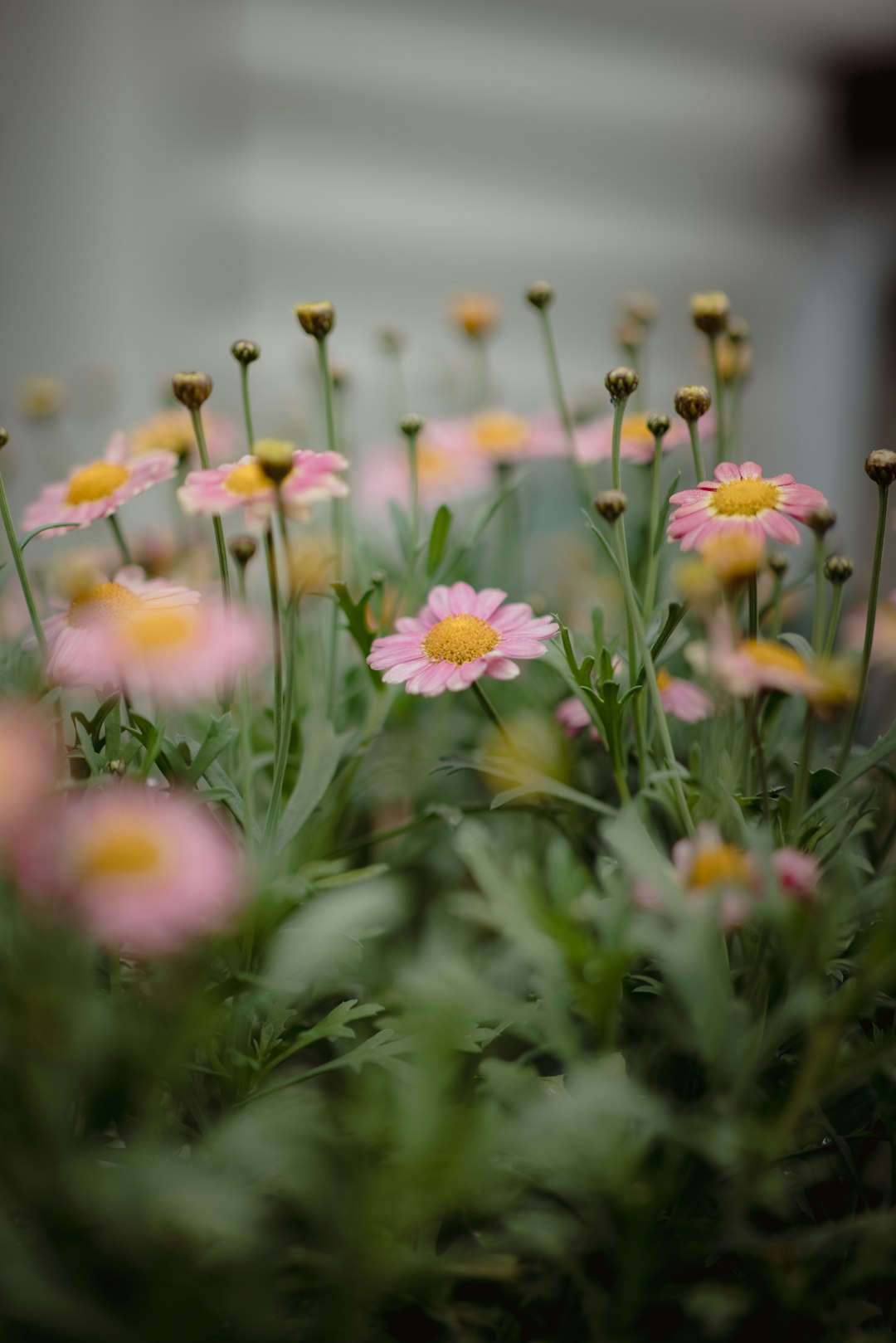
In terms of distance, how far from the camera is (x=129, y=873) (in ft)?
0.72

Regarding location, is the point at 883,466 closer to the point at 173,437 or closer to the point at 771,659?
the point at 771,659

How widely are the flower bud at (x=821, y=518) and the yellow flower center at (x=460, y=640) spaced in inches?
4.4

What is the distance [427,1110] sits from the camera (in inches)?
8.8

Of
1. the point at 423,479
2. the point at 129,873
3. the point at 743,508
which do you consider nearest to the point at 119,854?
the point at 129,873

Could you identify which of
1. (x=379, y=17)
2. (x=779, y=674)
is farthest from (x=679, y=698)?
(x=379, y=17)

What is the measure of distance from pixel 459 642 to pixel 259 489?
0.28 feet

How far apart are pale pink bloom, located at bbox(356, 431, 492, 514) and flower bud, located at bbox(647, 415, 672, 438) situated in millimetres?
237

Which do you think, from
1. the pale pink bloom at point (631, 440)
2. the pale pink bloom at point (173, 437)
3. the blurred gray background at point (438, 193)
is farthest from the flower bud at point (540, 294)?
the blurred gray background at point (438, 193)

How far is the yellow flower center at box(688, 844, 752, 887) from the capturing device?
26cm

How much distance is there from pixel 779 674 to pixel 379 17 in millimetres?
2046

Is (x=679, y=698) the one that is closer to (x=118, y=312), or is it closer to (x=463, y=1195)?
(x=463, y=1195)

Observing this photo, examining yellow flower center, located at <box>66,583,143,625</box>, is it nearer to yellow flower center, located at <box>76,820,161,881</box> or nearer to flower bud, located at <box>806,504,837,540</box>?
yellow flower center, located at <box>76,820,161,881</box>

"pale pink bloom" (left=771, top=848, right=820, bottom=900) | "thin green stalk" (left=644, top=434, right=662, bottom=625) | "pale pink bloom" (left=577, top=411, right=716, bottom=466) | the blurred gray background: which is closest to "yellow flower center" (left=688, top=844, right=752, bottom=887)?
"pale pink bloom" (left=771, top=848, right=820, bottom=900)

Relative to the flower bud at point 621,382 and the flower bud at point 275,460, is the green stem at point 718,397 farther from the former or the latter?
the flower bud at point 275,460
